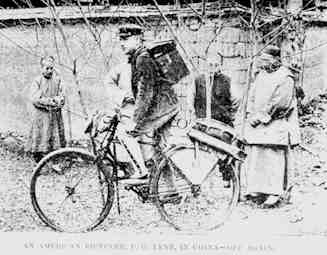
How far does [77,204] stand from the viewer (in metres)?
3.19

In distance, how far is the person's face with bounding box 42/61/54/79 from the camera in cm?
339

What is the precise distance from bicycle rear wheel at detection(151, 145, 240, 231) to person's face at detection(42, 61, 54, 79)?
1101 mm

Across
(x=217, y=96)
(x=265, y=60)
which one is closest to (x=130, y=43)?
(x=217, y=96)

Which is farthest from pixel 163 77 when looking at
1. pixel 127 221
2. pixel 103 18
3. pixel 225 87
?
pixel 127 221

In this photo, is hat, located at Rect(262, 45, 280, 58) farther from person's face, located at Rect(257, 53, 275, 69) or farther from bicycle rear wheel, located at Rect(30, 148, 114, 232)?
bicycle rear wheel, located at Rect(30, 148, 114, 232)

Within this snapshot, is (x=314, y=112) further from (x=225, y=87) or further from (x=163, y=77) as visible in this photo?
(x=163, y=77)

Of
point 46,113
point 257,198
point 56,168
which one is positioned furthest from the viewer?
point 46,113

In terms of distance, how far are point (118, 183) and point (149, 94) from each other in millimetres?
652

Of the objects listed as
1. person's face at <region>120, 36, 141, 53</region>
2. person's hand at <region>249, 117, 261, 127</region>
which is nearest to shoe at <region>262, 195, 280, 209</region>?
person's hand at <region>249, 117, 261, 127</region>

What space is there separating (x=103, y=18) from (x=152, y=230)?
5.26 ft

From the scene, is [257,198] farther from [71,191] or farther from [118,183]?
[71,191]

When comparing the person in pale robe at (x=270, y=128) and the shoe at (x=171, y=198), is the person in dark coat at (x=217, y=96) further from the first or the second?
the shoe at (x=171, y=198)

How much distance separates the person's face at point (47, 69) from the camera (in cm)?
339

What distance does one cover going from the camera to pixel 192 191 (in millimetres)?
3139
